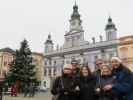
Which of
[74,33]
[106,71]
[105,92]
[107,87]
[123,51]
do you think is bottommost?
[105,92]

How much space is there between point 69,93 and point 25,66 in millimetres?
30035

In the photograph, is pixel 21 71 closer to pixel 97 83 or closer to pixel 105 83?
pixel 97 83

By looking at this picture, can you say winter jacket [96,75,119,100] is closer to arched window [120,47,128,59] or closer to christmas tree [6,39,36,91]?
christmas tree [6,39,36,91]

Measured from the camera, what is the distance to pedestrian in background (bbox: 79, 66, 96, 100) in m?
6.16

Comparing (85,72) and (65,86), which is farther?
(85,72)

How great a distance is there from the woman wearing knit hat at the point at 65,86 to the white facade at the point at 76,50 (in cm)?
4520

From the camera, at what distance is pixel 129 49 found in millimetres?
49438

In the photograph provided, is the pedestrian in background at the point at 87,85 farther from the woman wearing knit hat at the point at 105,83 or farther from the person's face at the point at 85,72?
the woman wearing knit hat at the point at 105,83

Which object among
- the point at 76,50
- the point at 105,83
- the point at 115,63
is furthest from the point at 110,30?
the point at 105,83

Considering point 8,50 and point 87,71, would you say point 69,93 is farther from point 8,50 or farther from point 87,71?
point 8,50

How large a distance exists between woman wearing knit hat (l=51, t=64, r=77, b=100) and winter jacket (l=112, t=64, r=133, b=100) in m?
0.94

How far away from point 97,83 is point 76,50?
168ft

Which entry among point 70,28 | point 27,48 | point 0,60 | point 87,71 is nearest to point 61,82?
point 87,71

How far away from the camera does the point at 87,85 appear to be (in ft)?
20.4
